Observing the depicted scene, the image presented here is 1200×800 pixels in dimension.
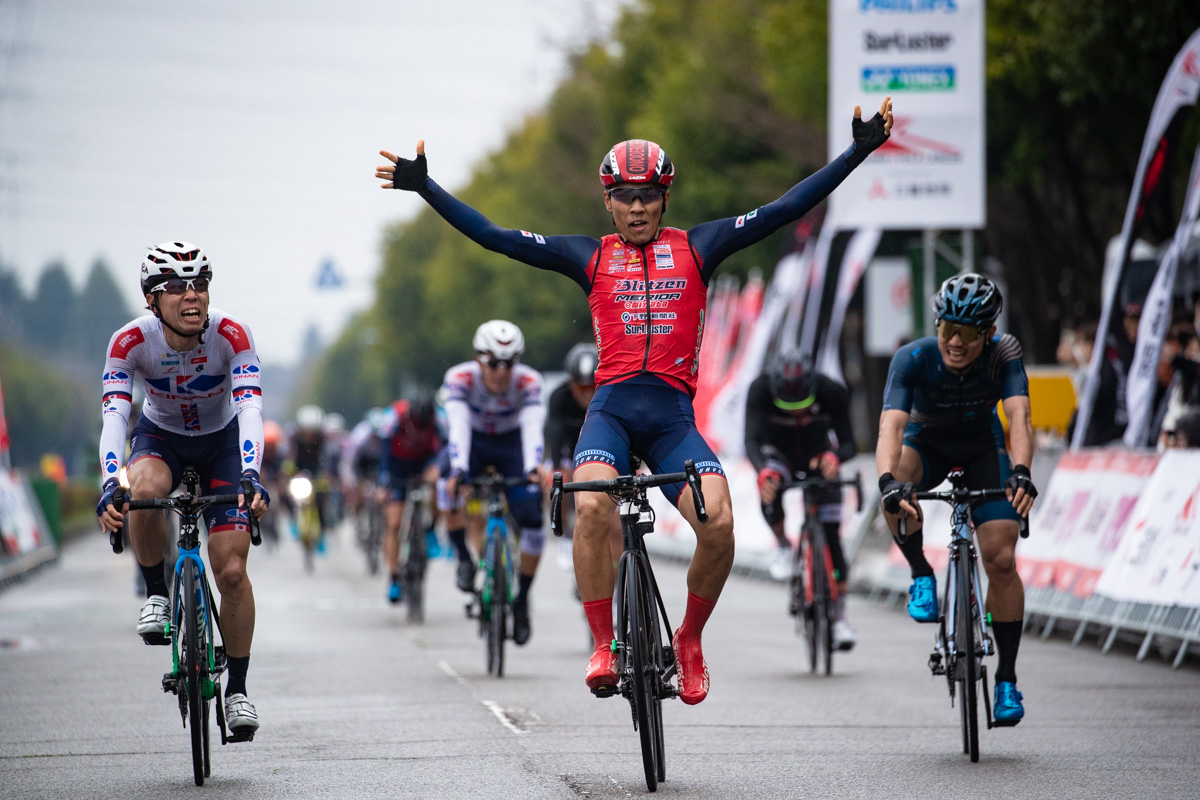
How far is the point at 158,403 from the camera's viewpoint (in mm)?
7668

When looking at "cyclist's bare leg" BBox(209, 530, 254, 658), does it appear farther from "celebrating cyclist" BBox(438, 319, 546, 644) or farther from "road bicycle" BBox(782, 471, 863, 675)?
"road bicycle" BBox(782, 471, 863, 675)

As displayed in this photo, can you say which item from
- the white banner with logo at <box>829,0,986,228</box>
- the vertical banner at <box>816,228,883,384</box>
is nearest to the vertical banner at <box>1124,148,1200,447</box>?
the white banner with logo at <box>829,0,986,228</box>

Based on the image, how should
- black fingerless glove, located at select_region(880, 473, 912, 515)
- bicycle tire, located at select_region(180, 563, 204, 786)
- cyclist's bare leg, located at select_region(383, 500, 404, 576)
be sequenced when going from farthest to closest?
cyclist's bare leg, located at select_region(383, 500, 404, 576)
black fingerless glove, located at select_region(880, 473, 912, 515)
bicycle tire, located at select_region(180, 563, 204, 786)

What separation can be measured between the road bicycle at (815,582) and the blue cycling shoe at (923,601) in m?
2.83

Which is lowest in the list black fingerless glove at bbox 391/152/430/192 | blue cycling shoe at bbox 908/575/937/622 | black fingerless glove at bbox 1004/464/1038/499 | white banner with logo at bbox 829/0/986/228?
blue cycling shoe at bbox 908/575/937/622

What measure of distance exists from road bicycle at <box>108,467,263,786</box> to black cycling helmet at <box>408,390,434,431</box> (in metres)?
8.53

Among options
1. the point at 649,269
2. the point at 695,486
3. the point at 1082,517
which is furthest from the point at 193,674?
the point at 1082,517

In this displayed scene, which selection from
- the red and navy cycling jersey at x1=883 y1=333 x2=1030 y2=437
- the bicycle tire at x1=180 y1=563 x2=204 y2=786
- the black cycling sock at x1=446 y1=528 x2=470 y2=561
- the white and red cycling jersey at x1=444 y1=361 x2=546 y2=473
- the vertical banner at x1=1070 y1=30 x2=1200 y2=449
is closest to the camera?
the bicycle tire at x1=180 y1=563 x2=204 y2=786

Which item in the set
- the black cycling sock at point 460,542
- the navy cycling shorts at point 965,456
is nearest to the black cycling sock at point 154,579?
the navy cycling shorts at point 965,456

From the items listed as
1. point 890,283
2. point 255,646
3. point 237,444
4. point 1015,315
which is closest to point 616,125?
point 1015,315

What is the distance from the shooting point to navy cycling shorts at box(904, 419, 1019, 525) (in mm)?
8117

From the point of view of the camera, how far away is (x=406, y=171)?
7.24 metres

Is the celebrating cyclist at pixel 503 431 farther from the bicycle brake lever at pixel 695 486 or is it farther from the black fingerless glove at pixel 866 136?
the bicycle brake lever at pixel 695 486

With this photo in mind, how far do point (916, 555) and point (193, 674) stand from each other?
3.33 m
